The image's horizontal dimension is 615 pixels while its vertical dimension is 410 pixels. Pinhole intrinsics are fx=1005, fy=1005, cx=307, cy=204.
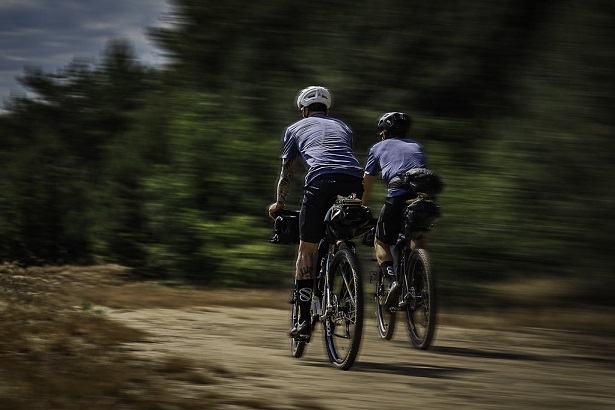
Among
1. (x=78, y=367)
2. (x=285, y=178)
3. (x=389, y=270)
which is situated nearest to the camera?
(x=78, y=367)

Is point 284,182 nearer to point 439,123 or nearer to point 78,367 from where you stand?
point 78,367

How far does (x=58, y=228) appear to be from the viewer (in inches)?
1507

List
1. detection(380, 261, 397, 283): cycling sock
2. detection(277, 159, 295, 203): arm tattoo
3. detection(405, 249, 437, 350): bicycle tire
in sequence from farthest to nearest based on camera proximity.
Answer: detection(380, 261, 397, 283): cycling sock → detection(405, 249, 437, 350): bicycle tire → detection(277, 159, 295, 203): arm tattoo

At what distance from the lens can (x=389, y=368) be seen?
776 centimetres

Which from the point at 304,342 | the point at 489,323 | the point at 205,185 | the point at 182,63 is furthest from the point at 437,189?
the point at 182,63

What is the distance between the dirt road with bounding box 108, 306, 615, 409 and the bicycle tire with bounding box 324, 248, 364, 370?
0.16 meters

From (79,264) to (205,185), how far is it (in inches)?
856

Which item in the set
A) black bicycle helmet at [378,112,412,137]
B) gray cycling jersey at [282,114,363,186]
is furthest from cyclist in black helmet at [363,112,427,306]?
gray cycling jersey at [282,114,363,186]

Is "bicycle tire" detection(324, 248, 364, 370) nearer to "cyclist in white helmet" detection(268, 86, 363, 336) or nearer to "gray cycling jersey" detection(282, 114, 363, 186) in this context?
"cyclist in white helmet" detection(268, 86, 363, 336)

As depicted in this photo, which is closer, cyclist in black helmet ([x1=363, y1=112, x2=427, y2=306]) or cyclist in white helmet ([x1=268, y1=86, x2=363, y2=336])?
cyclist in white helmet ([x1=268, y1=86, x2=363, y2=336])

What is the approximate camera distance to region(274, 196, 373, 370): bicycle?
7.33 m

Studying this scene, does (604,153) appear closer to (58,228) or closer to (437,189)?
(437,189)

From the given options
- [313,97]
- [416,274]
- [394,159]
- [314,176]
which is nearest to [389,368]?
[416,274]

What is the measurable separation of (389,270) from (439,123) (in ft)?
16.4
